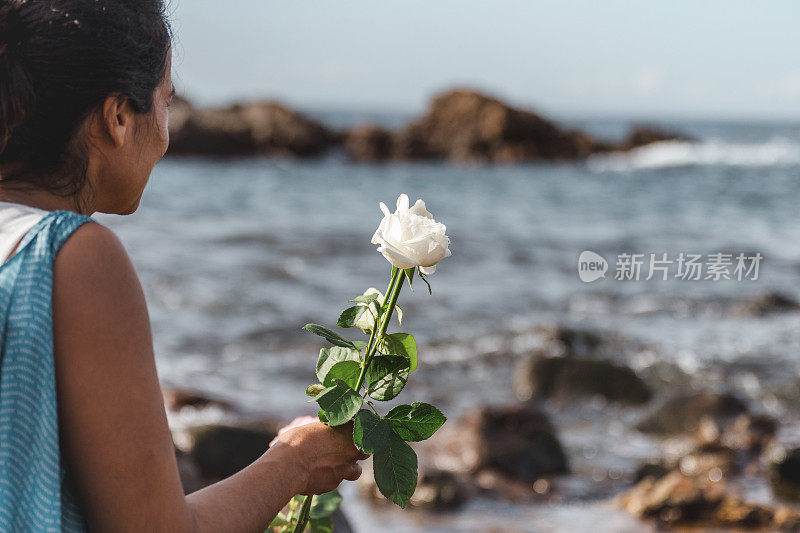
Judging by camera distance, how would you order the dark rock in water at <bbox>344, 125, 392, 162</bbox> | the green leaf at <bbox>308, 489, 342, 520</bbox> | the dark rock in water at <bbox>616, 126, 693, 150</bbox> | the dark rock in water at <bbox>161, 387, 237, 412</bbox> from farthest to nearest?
the dark rock in water at <bbox>616, 126, 693, 150</bbox>
the dark rock in water at <bbox>344, 125, 392, 162</bbox>
the dark rock in water at <bbox>161, 387, 237, 412</bbox>
the green leaf at <bbox>308, 489, 342, 520</bbox>

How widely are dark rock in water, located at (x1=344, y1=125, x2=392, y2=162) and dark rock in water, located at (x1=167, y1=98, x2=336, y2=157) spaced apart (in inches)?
44.2

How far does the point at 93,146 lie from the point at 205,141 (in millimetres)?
32700

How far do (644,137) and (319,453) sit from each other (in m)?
42.0

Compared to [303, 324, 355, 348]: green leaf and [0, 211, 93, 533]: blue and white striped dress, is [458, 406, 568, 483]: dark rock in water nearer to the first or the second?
[303, 324, 355, 348]: green leaf

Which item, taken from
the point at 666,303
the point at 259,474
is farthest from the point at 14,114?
the point at 666,303

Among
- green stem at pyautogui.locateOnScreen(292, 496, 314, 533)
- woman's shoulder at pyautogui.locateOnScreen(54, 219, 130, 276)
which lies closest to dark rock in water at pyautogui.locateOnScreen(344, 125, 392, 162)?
green stem at pyautogui.locateOnScreen(292, 496, 314, 533)

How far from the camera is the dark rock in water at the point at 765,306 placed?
9633 millimetres

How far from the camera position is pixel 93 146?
1230 millimetres

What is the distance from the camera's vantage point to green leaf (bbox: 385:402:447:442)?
4.59 ft

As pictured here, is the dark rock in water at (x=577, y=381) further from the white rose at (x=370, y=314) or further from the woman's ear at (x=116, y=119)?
the woman's ear at (x=116, y=119)

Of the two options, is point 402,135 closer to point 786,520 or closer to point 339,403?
point 786,520

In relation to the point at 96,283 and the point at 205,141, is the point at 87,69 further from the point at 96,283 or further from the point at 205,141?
the point at 205,141

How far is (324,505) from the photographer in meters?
1.73

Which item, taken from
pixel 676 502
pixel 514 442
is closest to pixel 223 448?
pixel 514 442
